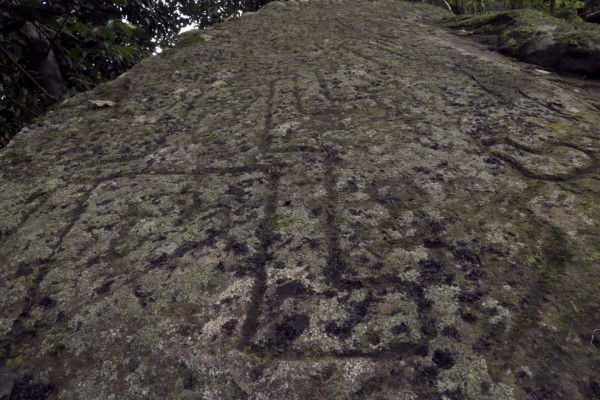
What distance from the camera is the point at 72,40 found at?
125 inches

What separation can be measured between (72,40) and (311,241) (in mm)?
2908

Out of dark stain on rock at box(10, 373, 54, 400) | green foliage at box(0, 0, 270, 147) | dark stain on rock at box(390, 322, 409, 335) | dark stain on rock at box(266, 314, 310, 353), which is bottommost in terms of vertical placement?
dark stain on rock at box(390, 322, 409, 335)

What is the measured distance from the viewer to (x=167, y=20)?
4.54 m

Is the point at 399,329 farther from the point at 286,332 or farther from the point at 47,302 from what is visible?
the point at 47,302

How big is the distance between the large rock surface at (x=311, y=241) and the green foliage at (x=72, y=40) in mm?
406

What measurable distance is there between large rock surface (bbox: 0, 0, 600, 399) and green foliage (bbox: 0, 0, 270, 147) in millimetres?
406

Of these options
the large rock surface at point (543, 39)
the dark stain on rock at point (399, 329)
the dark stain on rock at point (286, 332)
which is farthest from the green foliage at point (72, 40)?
the large rock surface at point (543, 39)

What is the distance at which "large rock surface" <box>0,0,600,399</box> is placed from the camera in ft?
2.66

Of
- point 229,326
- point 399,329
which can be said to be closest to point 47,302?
point 229,326

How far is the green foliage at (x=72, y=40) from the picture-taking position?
2.04 m

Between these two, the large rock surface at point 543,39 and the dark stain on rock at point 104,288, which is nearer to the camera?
the dark stain on rock at point 104,288

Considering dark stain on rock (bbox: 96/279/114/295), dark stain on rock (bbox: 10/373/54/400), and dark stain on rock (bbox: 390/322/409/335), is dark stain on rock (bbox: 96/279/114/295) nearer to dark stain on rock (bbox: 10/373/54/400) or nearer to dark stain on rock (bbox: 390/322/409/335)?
dark stain on rock (bbox: 10/373/54/400)

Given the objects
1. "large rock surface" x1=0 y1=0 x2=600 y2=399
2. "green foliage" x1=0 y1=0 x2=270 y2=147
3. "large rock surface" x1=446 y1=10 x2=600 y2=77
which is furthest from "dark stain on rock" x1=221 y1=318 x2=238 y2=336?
"large rock surface" x1=446 y1=10 x2=600 y2=77

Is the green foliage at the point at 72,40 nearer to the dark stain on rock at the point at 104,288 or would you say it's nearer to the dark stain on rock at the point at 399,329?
the dark stain on rock at the point at 104,288
